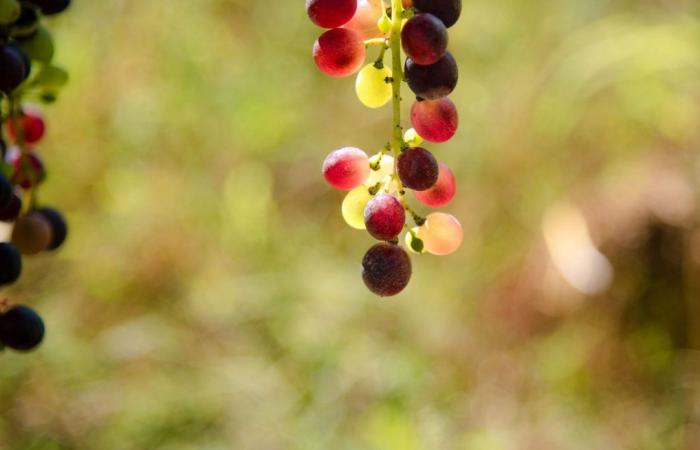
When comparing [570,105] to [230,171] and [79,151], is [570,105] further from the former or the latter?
[79,151]

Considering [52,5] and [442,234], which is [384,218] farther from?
[52,5]

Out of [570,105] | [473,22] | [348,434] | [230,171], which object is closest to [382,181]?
[348,434]

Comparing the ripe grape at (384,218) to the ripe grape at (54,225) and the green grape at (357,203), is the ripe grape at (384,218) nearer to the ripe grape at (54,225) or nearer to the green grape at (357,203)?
the green grape at (357,203)

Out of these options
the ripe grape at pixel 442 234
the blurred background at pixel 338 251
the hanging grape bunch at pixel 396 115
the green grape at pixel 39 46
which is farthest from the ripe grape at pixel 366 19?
the blurred background at pixel 338 251

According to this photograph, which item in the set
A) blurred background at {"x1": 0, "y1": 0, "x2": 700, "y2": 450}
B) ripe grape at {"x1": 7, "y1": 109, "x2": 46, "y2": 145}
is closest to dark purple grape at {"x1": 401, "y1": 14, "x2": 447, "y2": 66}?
ripe grape at {"x1": 7, "y1": 109, "x2": 46, "y2": 145}

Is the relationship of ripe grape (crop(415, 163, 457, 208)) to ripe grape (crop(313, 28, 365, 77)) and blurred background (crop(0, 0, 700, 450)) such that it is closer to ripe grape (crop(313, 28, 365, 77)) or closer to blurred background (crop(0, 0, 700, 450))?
ripe grape (crop(313, 28, 365, 77))
